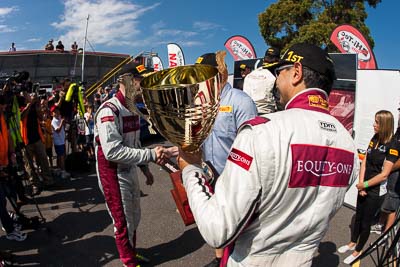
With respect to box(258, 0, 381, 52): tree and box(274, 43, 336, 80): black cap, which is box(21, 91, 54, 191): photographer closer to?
box(274, 43, 336, 80): black cap

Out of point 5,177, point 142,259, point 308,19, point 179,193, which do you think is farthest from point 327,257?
point 308,19

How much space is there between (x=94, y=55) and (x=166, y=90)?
65.2ft

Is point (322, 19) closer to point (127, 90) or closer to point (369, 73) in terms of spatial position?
point (369, 73)

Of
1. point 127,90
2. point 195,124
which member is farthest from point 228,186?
point 127,90

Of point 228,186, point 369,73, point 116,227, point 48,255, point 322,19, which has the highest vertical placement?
point 322,19

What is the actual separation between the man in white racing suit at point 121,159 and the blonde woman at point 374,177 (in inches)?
103

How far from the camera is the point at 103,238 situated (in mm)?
4348

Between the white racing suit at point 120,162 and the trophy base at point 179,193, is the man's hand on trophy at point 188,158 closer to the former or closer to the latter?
the trophy base at point 179,193

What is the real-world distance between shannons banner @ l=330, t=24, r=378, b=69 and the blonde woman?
3.06m

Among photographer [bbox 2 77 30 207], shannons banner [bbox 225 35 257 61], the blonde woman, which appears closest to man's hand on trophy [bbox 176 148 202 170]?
the blonde woman

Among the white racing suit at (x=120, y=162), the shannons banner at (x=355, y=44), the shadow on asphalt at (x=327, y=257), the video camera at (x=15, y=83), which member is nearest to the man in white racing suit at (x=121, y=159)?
the white racing suit at (x=120, y=162)

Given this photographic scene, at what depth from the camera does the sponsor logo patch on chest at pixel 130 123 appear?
3.18 metres

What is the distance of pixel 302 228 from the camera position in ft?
4.08

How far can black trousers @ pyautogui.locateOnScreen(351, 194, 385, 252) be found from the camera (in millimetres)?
3840
